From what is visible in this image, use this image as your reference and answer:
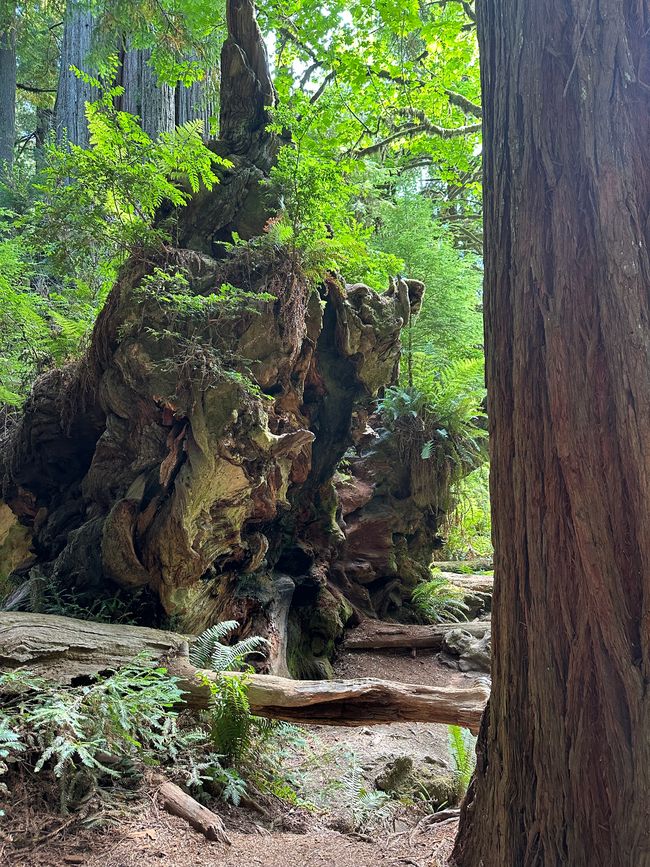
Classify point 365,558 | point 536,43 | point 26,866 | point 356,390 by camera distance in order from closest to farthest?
point 536,43 < point 26,866 < point 356,390 < point 365,558

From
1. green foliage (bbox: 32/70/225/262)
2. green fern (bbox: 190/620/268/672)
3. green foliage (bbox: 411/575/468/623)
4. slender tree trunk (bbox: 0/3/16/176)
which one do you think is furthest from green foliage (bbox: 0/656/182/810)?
slender tree trunk (bbox: 0/3/16/176)

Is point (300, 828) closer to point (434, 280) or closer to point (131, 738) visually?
point (131, 738)

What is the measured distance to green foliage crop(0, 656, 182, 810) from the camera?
2.86 metres

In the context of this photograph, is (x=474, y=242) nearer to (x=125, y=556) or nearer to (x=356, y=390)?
(x=356, y=390)

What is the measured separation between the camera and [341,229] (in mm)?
5215

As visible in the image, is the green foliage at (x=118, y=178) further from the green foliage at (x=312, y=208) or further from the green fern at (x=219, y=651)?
the green fern at (x=219, y=651)

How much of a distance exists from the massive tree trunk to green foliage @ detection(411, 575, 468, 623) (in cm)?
502

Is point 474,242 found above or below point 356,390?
above

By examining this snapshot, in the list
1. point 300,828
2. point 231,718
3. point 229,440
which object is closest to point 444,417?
point 229,440

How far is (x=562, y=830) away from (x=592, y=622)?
2.35 feet

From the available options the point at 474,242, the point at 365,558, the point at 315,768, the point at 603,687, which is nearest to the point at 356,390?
the point at 365,558

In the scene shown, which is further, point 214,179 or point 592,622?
point 214,179

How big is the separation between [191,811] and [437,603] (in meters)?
4.81

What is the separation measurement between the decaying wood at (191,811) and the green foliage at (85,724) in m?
0.23
